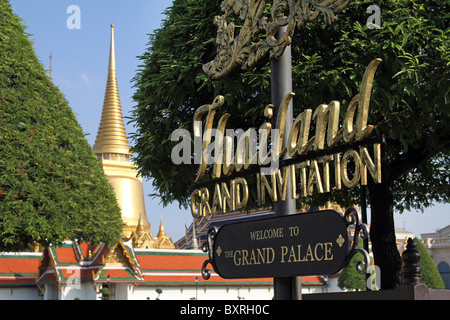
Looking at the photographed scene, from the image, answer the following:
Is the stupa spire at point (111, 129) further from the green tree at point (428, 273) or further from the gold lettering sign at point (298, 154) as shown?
the gold lettering sign at point (298, 154)

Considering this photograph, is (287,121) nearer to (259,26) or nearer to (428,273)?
(259,26)

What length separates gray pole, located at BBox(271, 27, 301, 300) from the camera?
27.2ft

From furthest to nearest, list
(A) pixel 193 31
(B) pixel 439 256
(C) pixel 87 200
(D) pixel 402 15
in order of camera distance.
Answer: (B) pixel 439 256 < (C) pixel 87 200 < (A) pixel 193 31 < (D) pixel 402 15

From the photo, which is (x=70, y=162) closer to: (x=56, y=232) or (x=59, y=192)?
(x=59, y=192)

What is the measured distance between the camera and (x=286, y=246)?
300 inches

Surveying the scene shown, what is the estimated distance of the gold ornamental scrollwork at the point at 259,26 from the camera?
8.42 meters

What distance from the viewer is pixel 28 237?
24.7 metres

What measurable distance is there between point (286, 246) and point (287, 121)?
73.6 inches

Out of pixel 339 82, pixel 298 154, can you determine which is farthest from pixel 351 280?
pixel 298 154

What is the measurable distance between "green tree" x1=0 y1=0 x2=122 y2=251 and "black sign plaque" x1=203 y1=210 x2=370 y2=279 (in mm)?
16679

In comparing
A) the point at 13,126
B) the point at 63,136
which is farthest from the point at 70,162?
the point at 13,126

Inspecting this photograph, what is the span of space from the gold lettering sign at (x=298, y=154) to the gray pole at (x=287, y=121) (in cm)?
11

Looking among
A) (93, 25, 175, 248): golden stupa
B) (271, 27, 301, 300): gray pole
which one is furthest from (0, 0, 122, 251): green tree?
(93, 25, 175, 248): golden stupa

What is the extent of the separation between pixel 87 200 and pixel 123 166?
127 feet
